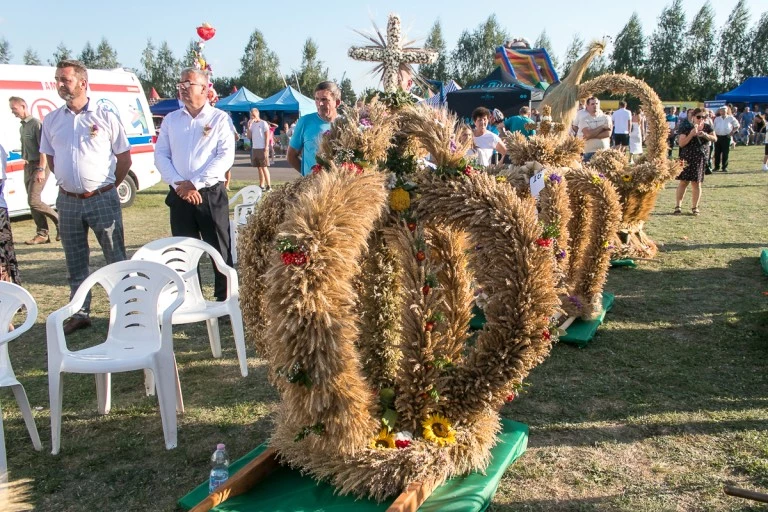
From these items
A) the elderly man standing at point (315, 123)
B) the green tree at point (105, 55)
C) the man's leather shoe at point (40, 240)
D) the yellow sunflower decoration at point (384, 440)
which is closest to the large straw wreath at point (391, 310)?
the yellow sunflower decoration at point (384, 440)

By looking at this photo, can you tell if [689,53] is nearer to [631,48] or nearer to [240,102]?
[631,48]

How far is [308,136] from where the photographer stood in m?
4.84

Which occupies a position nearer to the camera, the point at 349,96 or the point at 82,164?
the point at 349,96

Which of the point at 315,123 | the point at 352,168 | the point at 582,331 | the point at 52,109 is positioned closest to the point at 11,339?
the point at 352,168

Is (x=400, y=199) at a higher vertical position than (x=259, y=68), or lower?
lower

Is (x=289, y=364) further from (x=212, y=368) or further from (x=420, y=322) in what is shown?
(x=212, y=368)

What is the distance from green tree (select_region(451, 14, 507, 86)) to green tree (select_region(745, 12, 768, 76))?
85.1 feet

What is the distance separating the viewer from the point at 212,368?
448cm

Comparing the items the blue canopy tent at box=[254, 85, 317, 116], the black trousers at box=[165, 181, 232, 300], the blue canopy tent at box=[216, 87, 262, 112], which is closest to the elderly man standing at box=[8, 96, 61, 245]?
the black trousers at box=[165, 181, 232, 300]

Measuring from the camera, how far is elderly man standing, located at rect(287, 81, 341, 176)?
4.72 meters

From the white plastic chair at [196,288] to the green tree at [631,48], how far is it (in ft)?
210

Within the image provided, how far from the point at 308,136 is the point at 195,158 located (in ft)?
3.15

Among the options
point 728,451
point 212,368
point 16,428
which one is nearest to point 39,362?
point 16,428

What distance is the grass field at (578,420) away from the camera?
2.98 metres
